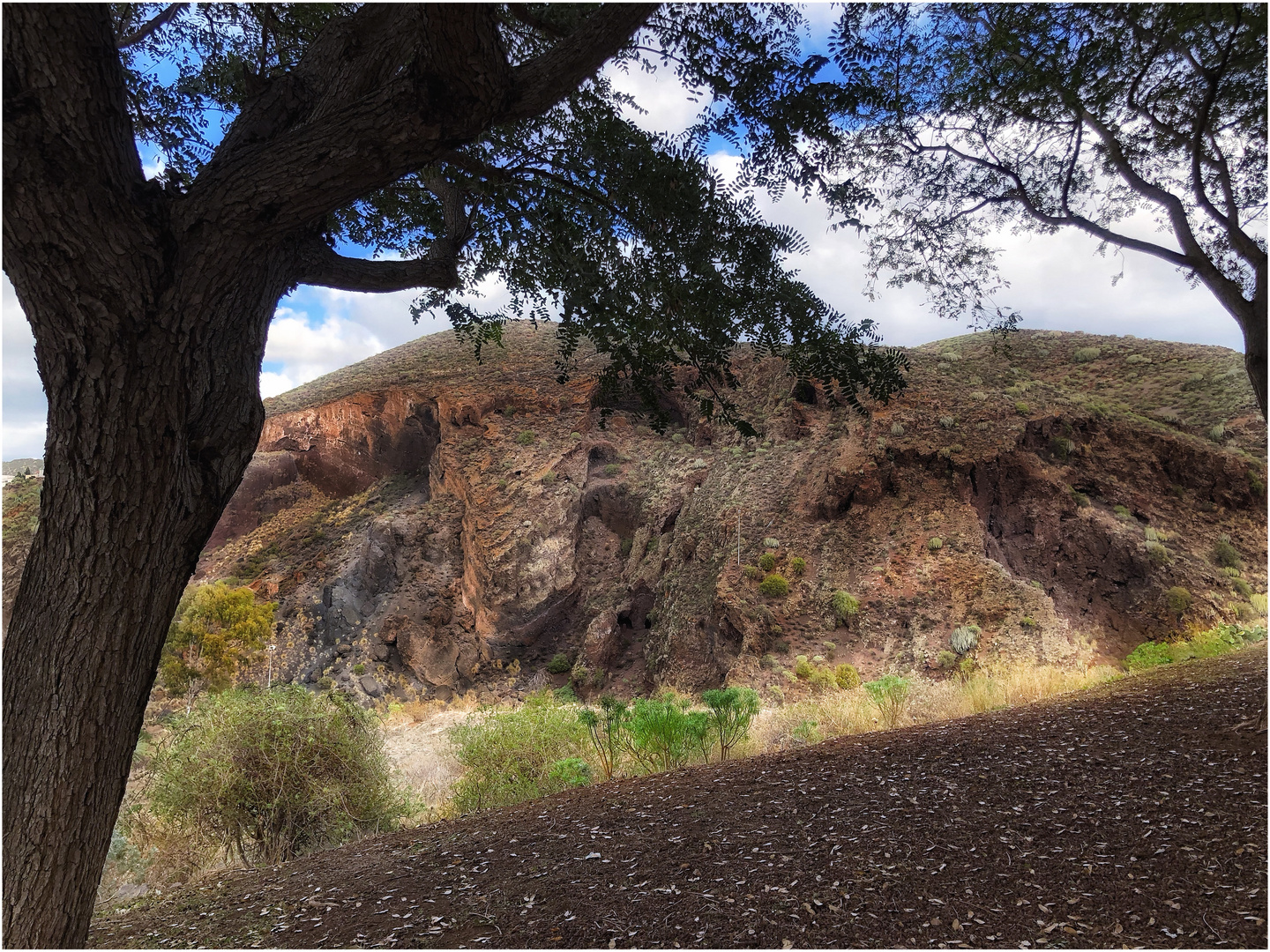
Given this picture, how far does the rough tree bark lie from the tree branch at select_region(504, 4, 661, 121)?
0.01 meters

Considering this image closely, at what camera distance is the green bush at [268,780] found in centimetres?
549

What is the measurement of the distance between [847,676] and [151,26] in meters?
12.5

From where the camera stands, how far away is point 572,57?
2.85 meters

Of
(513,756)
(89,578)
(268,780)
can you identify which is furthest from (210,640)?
(89,578)

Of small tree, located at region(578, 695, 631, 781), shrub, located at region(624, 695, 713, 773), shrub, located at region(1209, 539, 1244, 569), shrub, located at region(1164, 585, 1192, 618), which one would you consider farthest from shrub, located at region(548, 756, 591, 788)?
shrub, located at region(1209, 539, 1244, 569)

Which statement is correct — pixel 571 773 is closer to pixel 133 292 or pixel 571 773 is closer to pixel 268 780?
pixel 268 780

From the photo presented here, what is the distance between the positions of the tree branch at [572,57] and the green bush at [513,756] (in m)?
5.20

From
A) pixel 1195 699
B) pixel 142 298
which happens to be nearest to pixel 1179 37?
pixel 1195 699

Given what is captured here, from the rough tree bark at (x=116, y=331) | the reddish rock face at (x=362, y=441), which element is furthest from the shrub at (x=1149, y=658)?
the reddish rock face at (x=362, y=441)

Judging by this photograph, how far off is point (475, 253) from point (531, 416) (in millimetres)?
15934

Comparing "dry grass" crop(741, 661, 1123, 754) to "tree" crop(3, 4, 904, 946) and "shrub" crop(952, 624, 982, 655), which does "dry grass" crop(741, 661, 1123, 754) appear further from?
"tree" crop(3, 4, 904, 946)

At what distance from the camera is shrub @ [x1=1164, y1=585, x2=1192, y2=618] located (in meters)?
12.0

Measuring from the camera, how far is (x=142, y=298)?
8.27 ft

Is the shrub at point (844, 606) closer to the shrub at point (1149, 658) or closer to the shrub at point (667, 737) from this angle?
the shrub at point (1149, 658)
